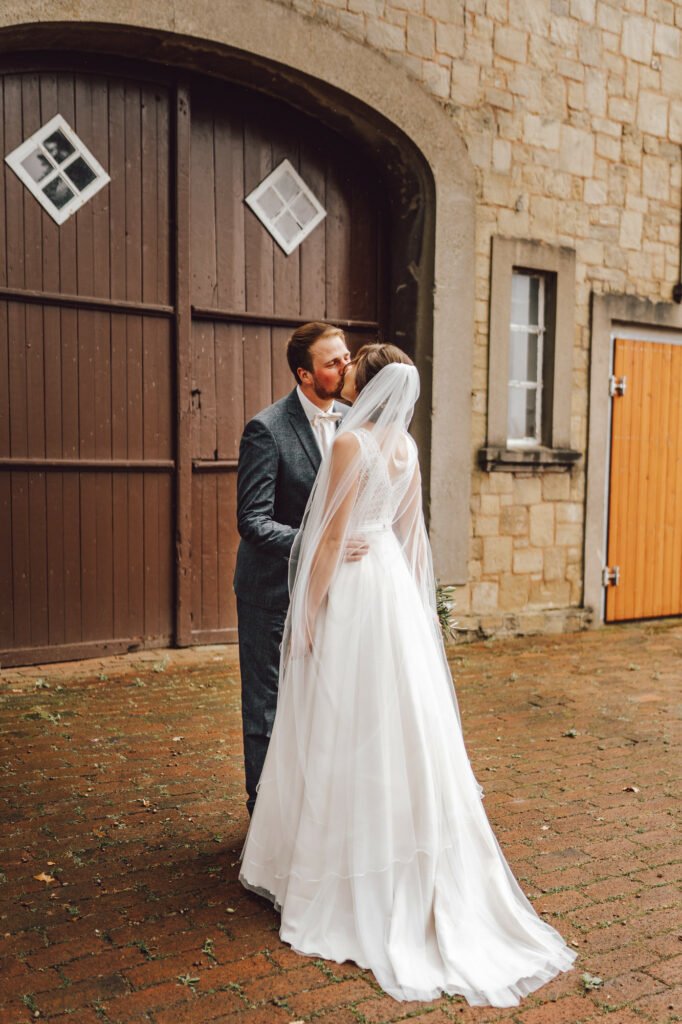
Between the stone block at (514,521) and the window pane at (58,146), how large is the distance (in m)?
4.11

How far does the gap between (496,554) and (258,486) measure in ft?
14.2

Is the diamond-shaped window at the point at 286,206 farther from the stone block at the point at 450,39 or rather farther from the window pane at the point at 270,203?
the stone block at the point at 450,39

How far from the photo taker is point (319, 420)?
3562 millimetres

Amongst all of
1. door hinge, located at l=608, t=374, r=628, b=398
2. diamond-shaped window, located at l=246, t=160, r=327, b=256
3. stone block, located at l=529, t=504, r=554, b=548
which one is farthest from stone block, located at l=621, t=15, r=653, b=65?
stone block, located at l=529, t=504, r=554, b=548

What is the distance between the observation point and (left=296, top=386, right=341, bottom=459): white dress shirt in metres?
3.55

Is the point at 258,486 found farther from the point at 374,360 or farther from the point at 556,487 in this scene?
the point at 556,487

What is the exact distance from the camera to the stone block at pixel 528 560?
7.57 m

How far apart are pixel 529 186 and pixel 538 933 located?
6019 mm

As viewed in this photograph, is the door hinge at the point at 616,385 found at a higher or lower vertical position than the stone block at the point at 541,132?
lower

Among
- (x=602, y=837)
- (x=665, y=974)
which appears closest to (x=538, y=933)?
(x=665, y=974)

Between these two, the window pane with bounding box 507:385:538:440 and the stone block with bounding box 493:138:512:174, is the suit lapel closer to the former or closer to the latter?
the window pane with bounding box 507:385:538:440

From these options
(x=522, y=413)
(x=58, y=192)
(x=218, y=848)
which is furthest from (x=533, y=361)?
(x=218, y=848)

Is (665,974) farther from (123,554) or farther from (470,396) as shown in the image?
(470,396)

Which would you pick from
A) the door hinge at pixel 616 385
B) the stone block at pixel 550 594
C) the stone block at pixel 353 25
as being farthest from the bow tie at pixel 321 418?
the door hinge at pixel 616 385
